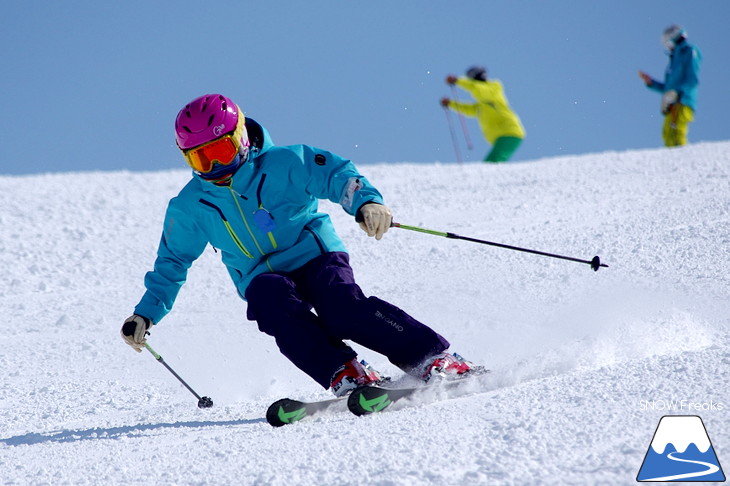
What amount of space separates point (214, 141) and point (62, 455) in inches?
55.9

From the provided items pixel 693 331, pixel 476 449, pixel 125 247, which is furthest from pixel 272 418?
pixel 125 247

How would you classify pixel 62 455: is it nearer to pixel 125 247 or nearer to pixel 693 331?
pixel 693 331

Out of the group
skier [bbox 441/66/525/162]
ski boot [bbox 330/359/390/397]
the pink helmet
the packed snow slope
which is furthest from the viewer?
skier [bbox 441/66/525/162]

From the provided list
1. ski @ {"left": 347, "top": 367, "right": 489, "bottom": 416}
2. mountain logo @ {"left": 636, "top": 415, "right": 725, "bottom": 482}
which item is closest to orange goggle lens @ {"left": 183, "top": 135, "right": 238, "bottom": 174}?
ski @ {"left": 347, "top": 367, "right": 489, "bottom": 416}

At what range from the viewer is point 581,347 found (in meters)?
3.78

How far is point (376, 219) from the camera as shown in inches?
135

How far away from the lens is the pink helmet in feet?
12.0

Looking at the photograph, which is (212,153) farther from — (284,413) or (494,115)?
(494,115)

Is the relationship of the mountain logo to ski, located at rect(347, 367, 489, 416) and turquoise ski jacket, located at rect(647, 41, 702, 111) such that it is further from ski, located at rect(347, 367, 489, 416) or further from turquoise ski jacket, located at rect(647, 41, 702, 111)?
turquoise ski jacket, located at rect(647, 41, 702, 111)

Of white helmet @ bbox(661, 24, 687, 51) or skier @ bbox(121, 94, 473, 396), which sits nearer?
skier @ bbox(121, 94, 473, 396)

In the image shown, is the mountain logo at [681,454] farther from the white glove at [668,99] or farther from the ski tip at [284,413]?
the white glove at [668,99]

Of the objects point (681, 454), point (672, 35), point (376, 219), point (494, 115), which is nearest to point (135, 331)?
point (376, 219)

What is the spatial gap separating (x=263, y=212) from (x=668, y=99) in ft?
31.7

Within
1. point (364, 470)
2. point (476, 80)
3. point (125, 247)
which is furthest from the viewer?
point (476, 80)
